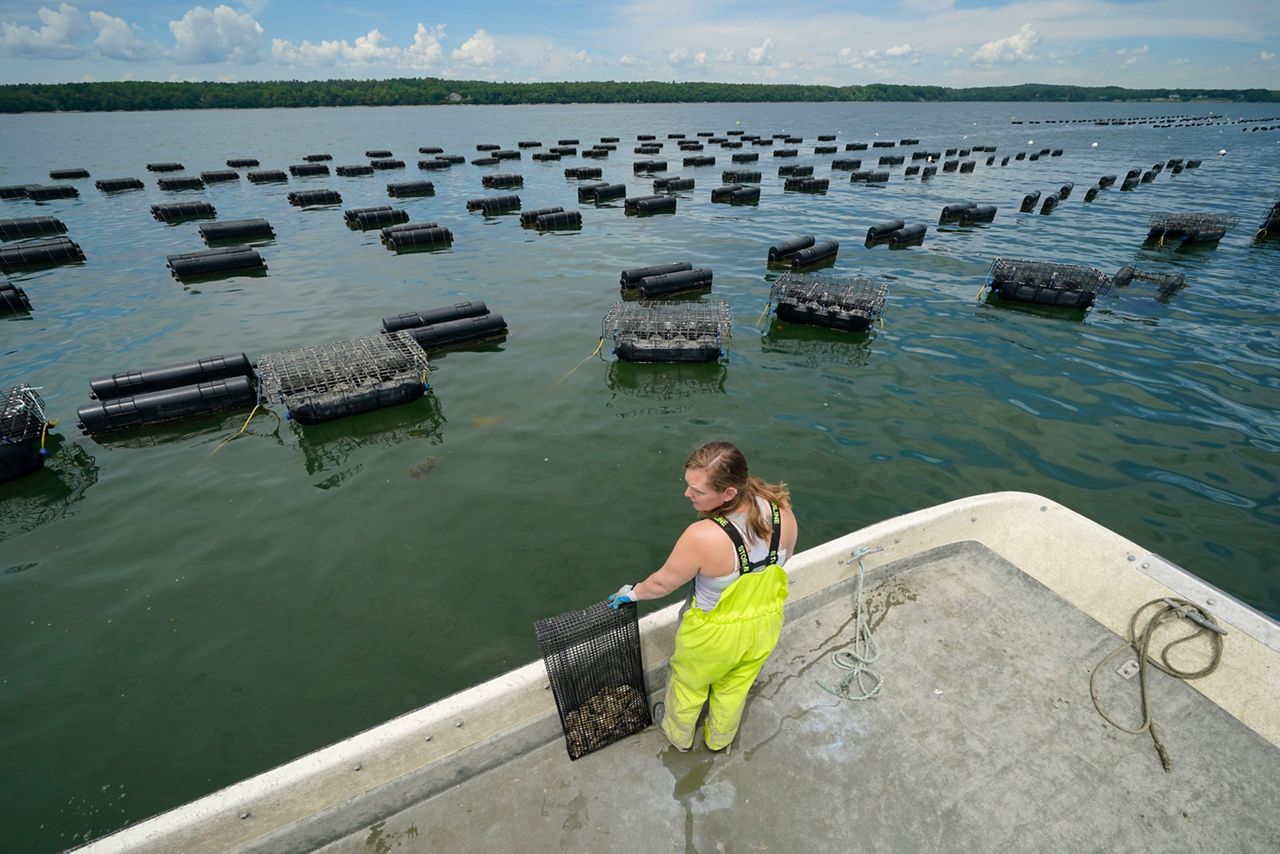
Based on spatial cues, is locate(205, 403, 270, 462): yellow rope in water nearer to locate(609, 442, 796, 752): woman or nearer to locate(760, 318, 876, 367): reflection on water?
locate(609, 442, 796, 752): woman

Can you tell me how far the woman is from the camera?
10.9 ft

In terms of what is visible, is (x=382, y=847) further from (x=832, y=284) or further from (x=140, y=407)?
(x=832, y=284)

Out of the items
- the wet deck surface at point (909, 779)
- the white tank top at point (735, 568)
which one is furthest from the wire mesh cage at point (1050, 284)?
the white tank top at point (735, 568)

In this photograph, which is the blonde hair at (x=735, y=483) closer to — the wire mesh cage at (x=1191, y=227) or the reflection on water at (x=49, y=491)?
the reflection on water at (x=49, y=491)

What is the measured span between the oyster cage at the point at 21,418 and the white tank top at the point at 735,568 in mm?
13964

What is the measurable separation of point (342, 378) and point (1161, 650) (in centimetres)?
1431

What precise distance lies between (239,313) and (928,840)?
886 inches

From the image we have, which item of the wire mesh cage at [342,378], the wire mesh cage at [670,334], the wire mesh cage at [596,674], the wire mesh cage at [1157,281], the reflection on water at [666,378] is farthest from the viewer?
the wire mesh cage at [1157,281]

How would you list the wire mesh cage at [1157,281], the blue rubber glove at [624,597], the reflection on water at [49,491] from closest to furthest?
the blue rubber glove at [624,597] < the reflection on water at [49,491] < the wire mesh cage at [1157,281]

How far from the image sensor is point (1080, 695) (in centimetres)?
488

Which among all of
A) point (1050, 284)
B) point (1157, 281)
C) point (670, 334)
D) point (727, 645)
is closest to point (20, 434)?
point (670, 334)

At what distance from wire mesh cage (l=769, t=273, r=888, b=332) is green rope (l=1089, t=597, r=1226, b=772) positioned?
11510 mm

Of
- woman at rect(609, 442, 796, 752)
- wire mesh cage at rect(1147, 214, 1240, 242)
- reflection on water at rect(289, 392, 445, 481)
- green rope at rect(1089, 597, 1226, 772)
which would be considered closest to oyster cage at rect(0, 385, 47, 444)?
reflection on water at rect(289, 392, 445, 481)

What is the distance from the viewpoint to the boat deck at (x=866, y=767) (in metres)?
3.85
